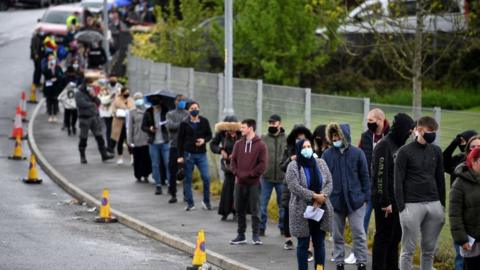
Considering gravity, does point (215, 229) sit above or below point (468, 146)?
below

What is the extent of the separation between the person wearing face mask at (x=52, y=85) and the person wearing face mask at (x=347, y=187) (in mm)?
19485

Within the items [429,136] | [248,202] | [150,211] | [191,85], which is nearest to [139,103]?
[191,85]

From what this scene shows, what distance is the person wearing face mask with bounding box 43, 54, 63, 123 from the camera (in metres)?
33.3

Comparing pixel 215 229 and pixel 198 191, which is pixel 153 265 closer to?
pixel 215 229

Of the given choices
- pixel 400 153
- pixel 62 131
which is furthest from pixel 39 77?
pixel 400 153

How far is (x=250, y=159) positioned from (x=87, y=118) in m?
10.1

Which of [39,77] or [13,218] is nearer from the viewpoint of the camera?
[13,218]

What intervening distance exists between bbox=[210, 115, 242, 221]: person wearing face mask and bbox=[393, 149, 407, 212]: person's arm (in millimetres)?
5832

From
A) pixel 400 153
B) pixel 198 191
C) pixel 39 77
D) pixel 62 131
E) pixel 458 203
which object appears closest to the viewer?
pixel 458 203

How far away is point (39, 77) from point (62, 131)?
9007 millimetres

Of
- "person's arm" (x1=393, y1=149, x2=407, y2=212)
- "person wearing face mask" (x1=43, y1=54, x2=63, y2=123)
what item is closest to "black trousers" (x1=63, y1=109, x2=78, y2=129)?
"person wearing face mask" (x1=43, y1=54, x2=63, y2=123)

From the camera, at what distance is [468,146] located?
1328 centimetres

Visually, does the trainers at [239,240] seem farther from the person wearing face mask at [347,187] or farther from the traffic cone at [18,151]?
the traffic cone at [18,151]

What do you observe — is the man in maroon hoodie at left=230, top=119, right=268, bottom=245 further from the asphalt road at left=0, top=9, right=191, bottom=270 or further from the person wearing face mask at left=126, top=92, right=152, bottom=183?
the person wearing face mask at left=126, top=92, right=152, bottom=183
